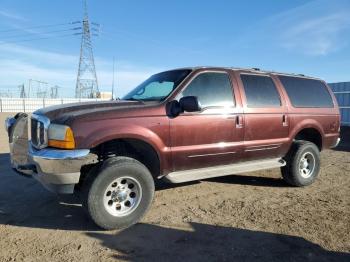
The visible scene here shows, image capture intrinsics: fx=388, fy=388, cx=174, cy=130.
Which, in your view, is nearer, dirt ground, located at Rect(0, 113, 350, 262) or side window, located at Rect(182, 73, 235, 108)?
dirt ground, located at Rect(0, 113, 350, 262)

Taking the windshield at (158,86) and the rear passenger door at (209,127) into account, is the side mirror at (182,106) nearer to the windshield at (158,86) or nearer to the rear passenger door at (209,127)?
the rear passenger door at (209,127)

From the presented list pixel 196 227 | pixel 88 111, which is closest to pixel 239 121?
pixel 196 227

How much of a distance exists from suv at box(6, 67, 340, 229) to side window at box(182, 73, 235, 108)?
0.6 inches

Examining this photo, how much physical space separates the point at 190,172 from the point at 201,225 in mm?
865

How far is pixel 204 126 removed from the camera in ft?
17.6

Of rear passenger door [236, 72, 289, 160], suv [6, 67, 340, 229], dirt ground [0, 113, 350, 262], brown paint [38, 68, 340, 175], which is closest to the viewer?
dirt ground [0, 113, 350, 262]

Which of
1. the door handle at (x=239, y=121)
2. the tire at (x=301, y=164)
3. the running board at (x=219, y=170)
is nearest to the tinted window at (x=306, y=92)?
the tire at (x=301, y=164)

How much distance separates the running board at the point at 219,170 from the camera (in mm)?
5195

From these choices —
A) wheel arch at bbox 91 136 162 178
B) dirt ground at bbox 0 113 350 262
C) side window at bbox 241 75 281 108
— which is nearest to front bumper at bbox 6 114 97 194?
wheel arch at bbox 91 136 162 178

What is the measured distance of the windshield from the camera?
545 cm

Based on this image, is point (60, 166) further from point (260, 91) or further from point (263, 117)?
point (260, 91)

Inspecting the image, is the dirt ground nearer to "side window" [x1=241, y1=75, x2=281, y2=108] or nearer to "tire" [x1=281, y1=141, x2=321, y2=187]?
"tire" [x1=281, y1=141, x2=321, y2=187]

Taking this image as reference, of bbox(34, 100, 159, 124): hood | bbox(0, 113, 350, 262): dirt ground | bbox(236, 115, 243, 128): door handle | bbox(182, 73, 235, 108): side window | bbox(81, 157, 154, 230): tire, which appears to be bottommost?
bbox(0, 113, 350, 262): dirt ground

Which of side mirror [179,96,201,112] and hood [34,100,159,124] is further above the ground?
side mirror [179,96,201,112]
